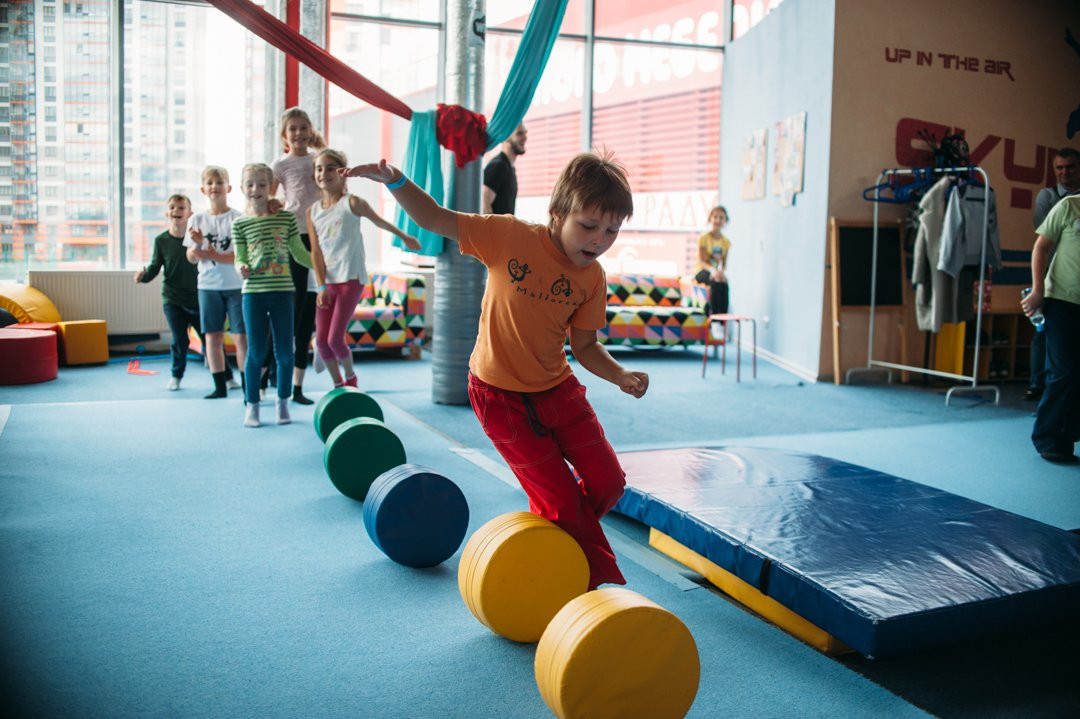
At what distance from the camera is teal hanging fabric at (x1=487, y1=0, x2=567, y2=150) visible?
484cm

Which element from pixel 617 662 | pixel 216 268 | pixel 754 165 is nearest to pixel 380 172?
pixel 617 662

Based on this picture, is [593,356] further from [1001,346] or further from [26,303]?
[26,303]

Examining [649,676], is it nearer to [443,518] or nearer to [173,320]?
[443,518]

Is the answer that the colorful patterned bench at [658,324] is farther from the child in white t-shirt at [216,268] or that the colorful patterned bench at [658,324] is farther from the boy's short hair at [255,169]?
the boy's short hair at [255,169]

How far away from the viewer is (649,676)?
72.5 inches

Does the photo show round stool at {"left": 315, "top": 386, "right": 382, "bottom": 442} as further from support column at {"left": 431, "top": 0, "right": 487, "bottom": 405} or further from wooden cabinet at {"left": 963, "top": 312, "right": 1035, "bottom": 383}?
wooden cabinet at {"left": 963, "top": 312, "right": 1035, "bottom": 383}

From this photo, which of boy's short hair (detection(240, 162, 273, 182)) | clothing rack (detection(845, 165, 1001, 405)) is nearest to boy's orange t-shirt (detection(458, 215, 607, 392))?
boy's short hair (detection(240, 162, 273, 182))

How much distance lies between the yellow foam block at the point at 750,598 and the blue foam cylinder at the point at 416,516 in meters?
0.70

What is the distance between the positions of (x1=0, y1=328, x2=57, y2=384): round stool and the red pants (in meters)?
5.03

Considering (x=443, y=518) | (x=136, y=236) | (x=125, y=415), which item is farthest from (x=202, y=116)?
(x=443, y=518)

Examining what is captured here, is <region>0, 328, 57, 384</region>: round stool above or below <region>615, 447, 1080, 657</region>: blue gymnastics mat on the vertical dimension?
above

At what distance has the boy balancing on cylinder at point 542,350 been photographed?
2322mm

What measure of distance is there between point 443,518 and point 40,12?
24.7 ft

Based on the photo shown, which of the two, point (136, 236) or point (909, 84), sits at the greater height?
point (909, 84)
